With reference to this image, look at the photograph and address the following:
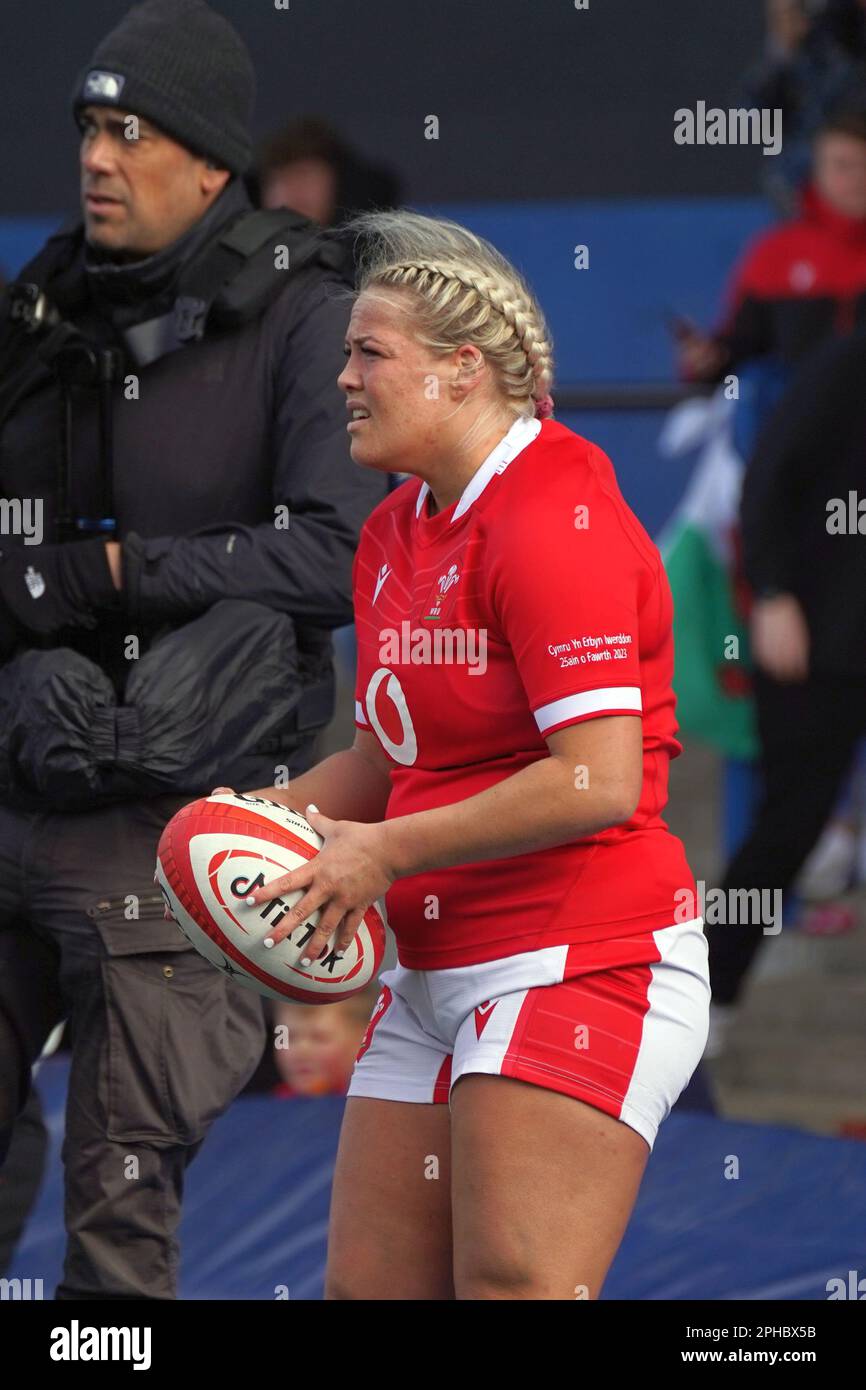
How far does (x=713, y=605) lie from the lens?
22.2ft

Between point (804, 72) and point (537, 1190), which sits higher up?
point (804, 72)

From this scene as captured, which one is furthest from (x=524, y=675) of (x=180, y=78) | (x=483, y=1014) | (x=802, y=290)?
(x=802, y=290)

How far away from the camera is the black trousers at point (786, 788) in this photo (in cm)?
603

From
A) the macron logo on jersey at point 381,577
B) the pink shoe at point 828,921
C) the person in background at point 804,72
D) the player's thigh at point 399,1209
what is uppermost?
the person in background at point 804,72

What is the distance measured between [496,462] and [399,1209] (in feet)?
3.18

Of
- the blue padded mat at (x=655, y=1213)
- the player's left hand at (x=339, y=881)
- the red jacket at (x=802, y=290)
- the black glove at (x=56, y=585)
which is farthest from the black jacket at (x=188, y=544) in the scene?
the red jacket at (x=802, y=290)

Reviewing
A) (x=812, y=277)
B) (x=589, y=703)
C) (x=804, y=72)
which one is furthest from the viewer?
(x=804, y=72)

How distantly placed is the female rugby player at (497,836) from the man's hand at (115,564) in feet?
1.89

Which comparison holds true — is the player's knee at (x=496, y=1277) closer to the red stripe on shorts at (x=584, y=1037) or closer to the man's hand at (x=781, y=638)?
the red stripe on shorts at (x=584, y=1037)

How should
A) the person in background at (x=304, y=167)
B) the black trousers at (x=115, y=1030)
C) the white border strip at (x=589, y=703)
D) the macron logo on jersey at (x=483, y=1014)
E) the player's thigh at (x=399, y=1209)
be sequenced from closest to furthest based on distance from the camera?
the white border strip at (x=589, y=703)
the macron logo on jersey at (x=483, y=1014)
the player's thigh at (x=399, y=1209)
the black trousers at (x=115, y=1030)
the person in background at (x=304, y=167)

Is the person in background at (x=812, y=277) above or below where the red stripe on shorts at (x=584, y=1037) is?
above

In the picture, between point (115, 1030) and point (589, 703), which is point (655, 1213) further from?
point (589, 703)
